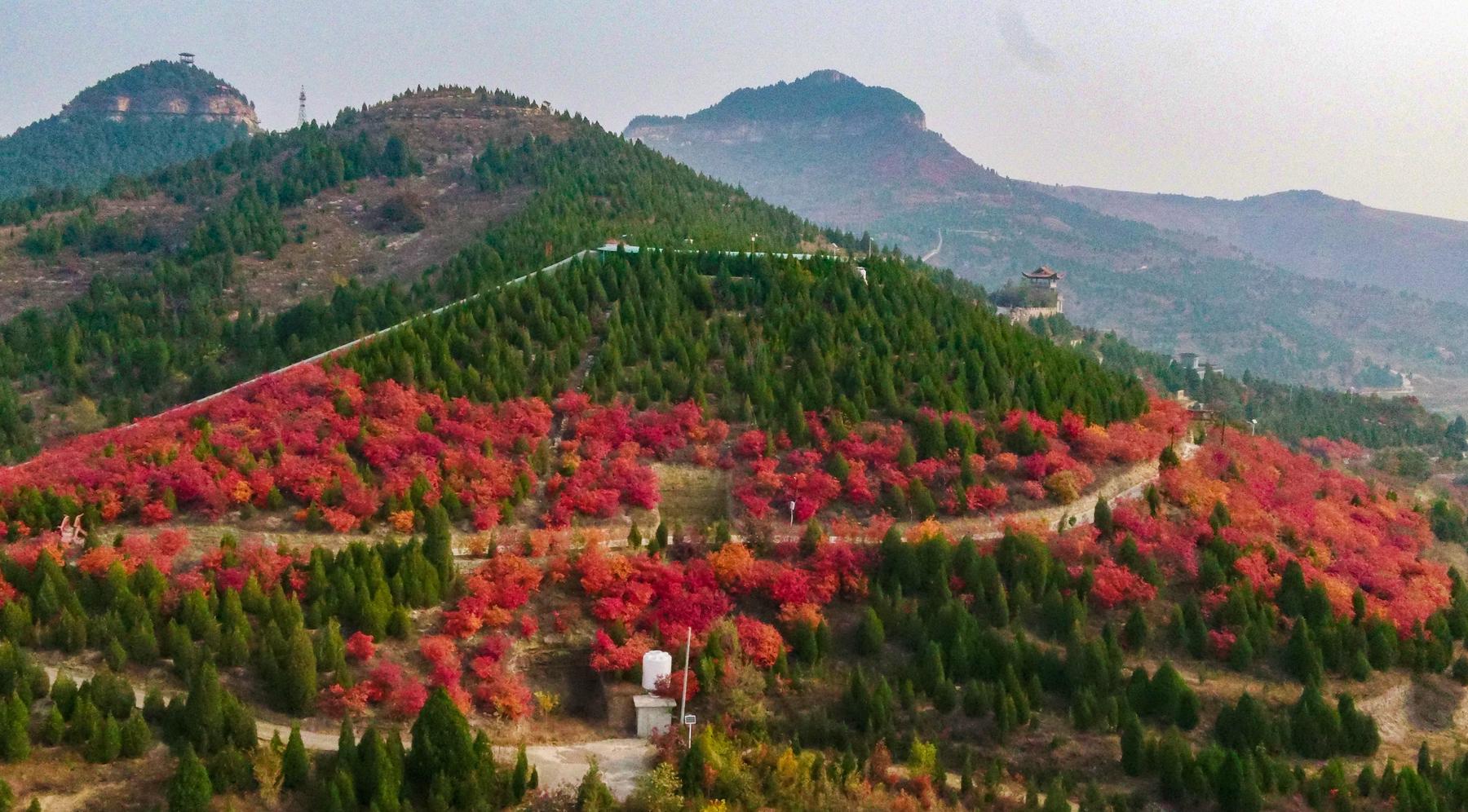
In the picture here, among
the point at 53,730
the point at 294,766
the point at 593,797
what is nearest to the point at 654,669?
the point at 593,797

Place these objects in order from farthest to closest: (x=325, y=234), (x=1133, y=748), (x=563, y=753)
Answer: (x=325, y=234) < (x=1133, y=748) < (x=563, y=753)

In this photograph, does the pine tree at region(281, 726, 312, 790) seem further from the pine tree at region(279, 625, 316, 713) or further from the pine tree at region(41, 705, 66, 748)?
the pine tree at region(41, 705, 66, 748)

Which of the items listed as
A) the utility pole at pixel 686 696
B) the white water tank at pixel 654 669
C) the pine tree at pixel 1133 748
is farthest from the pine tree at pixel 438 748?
the pine tree at pixel 1133 748

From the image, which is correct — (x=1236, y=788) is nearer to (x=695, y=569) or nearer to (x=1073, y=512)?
(x=1073, y=512)

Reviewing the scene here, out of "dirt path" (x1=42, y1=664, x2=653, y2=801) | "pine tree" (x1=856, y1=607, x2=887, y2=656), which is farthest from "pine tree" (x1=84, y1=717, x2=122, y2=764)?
"pine tree" (x1=856, y1=607, x2=887, y2=656)

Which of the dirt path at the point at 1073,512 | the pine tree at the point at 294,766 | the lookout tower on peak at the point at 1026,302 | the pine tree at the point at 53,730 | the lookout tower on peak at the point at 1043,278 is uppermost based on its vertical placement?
the lookout tower on peak at the point at 1043,278

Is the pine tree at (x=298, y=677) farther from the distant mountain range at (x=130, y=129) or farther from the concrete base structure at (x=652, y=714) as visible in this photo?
the distant mountain range at (x=130, y=129)

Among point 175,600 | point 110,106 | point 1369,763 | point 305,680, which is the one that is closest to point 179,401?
point 175,600

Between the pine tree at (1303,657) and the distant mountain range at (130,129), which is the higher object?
the distant mountain range at (130,129)
